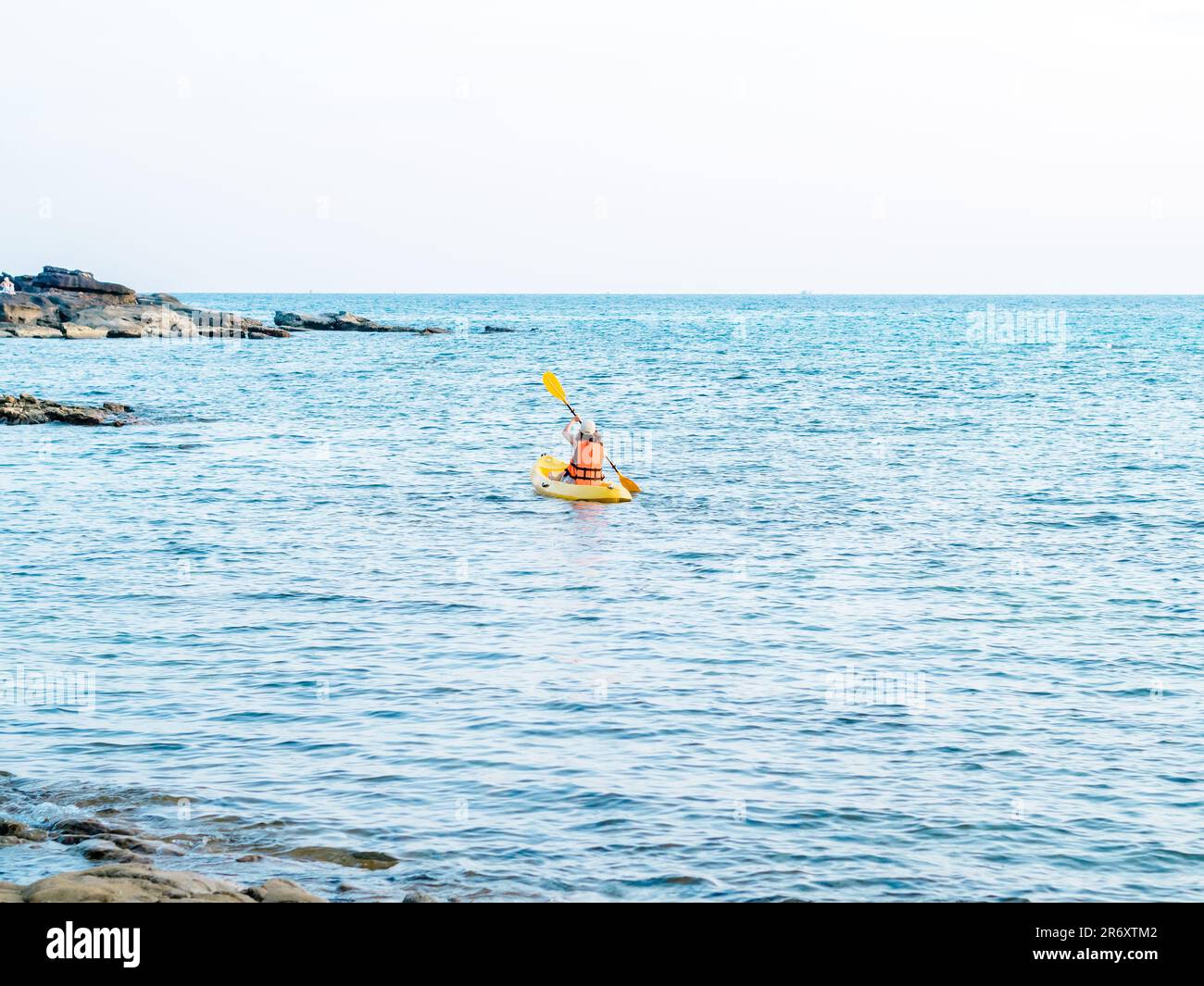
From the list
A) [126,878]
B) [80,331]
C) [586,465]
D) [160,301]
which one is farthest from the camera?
[160,301]

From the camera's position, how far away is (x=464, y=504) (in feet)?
108

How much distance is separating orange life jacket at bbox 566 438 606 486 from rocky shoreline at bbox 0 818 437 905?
70.2 ft

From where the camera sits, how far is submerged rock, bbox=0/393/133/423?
50094mm

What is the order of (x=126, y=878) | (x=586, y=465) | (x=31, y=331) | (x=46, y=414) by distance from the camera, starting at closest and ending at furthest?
1. (x=126, y=878)
2. (x=586, y=465)
3. (x=46, y=414)
4. (x=31, y=331)

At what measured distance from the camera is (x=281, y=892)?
9.73m

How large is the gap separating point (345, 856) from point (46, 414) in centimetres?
4438

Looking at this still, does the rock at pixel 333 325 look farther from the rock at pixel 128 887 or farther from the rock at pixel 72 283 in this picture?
the rock at pixel 128 887

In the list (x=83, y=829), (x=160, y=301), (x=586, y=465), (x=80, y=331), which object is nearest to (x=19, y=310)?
(x=80, y=331)

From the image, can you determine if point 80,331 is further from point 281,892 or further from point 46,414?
point 281,892

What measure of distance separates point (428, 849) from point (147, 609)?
1109 centimetres
